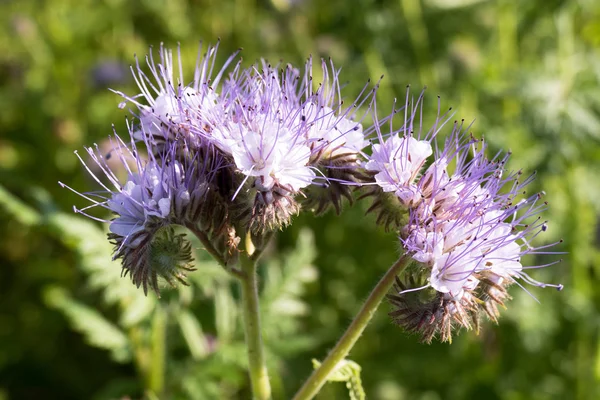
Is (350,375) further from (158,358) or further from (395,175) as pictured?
(158,358)

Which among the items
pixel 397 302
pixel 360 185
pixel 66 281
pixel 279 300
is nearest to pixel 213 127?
pixel 360 185

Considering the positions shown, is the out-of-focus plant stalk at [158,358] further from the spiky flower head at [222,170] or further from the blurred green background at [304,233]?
the spiky flower head at [222,170]

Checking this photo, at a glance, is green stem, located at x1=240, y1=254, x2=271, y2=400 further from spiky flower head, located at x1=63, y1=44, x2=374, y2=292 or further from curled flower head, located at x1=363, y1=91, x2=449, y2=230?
curled flower head, located at x1=363, y1=91, x2=449, y2=230

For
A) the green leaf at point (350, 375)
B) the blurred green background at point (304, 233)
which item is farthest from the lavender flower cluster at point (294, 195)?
the blurred green background at point (304, 233)

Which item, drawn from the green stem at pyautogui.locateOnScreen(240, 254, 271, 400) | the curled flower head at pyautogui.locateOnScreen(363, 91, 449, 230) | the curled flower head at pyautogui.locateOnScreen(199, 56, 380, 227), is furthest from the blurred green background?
the curled flower head at pyautogui.locateOnScreen(363, 91, 449, 230)

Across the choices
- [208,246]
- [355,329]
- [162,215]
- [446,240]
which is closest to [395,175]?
[446,240]

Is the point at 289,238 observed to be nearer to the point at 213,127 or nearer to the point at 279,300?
the point at 279,300

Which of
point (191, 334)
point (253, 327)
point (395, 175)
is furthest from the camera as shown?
point (191, 334)

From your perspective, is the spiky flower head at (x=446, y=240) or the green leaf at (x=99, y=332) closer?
the spiky flower head at (x=446, y=240)
